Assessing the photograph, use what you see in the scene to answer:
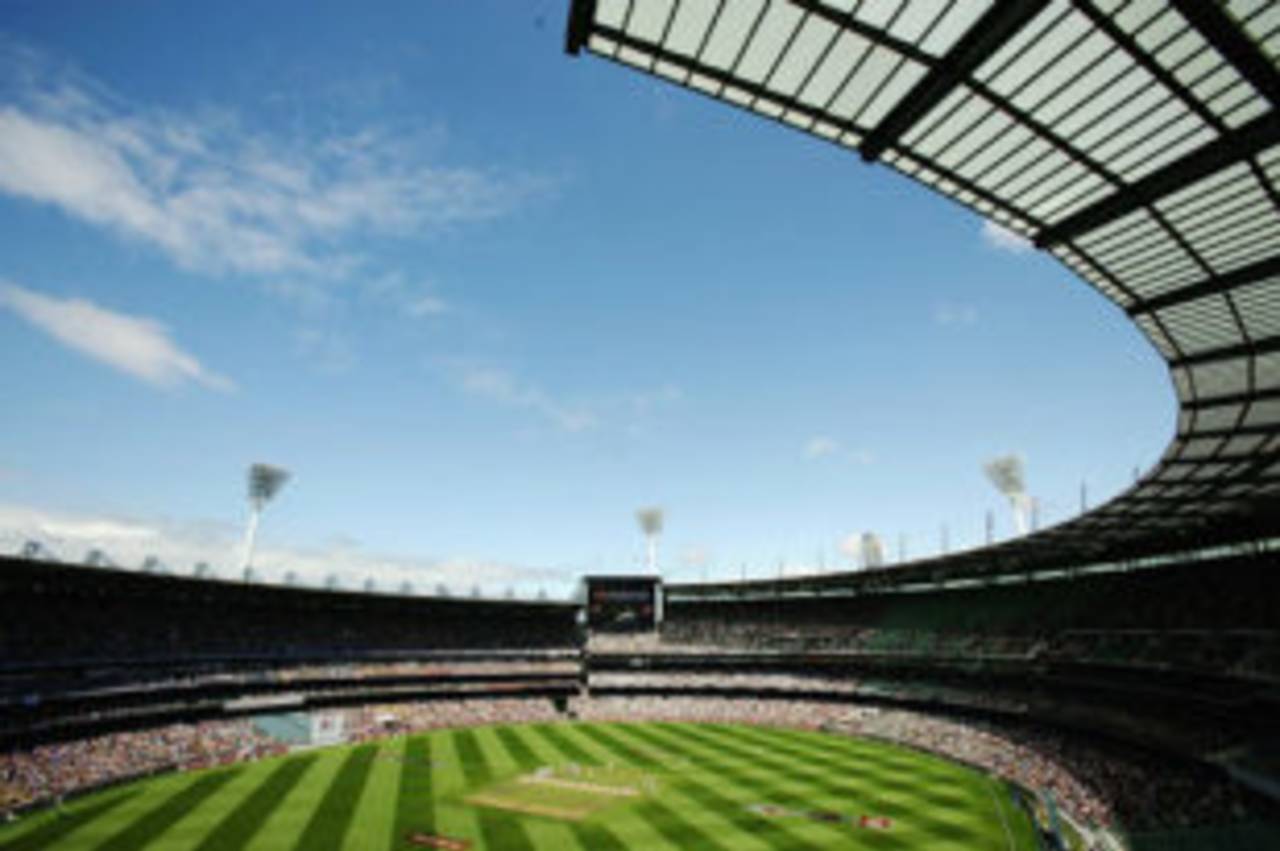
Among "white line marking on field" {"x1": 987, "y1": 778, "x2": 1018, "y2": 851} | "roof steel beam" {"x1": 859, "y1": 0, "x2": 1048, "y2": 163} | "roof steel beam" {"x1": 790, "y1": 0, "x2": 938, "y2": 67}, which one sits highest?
"roof steel beam" {"x1": 790, "y1": 0, "x2": 938, "y2": 67}

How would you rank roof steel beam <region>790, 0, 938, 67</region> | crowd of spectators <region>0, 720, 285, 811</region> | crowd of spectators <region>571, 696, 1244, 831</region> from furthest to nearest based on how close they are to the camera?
crowd of spectators <region>0, 720, 285, 811</region>, crowd of spectators <region>571, 696, 1244, 831</region>, roof steel beam <region>790, 0, 938, 67</region>

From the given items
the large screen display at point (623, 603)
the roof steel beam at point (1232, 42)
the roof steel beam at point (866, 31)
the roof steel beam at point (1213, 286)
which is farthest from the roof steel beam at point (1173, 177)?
the large screen display at point (623, 603)

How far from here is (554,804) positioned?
34.4 meters

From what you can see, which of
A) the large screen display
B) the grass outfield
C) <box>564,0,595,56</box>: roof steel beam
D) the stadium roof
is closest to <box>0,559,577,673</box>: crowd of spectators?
the large screen display

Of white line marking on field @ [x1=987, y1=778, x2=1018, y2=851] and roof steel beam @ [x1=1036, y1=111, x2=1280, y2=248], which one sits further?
white line marking on field @ [x1=987, y1=778, x2=1018, y2=851]

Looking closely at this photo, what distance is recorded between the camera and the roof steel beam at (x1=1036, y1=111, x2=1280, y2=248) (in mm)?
10711

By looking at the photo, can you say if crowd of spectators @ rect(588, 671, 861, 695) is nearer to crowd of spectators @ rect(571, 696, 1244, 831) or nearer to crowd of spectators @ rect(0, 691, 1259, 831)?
crowd of spectators @ rect(0, 691, 1259, 831)

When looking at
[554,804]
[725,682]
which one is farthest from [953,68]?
[725,682]

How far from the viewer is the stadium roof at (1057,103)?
937 cm

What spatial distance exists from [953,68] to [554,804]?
3548cm

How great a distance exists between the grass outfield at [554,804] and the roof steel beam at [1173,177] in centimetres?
2575

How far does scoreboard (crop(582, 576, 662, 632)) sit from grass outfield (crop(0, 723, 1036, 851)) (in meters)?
26.4

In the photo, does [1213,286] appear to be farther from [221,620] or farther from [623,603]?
[221,620]

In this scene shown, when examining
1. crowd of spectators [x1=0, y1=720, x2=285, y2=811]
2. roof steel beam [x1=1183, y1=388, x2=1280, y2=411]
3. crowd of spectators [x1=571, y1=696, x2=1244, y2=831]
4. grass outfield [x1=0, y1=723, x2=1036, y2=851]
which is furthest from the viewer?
crowd of spectators [x1=0, y1=720, x2=285, y2=811]
